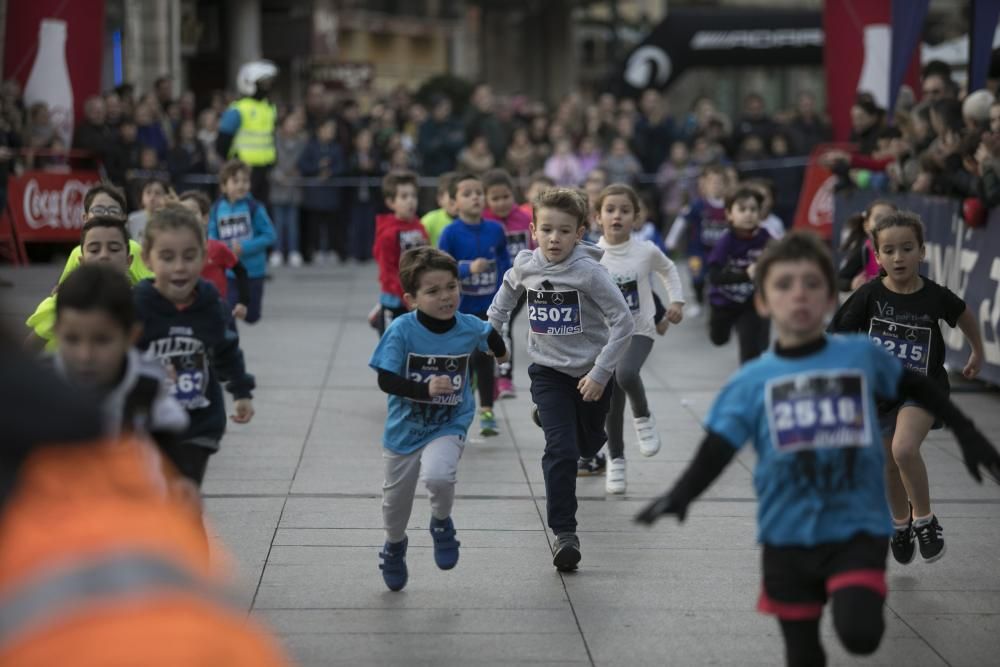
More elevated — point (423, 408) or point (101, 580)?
point (101, 580)

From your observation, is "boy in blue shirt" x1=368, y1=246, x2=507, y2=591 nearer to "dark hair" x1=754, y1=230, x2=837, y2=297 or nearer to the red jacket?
"dark hair" x1=754, y1=230, x2=837, y2=297

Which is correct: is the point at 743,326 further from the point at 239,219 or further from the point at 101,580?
the point at 101,580

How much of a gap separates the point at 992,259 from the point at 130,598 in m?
9.84

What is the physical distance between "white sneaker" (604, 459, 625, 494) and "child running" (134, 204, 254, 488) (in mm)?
3164

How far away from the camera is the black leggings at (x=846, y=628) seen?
4.39m

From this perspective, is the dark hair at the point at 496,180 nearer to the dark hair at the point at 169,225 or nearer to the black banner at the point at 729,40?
the dark hair at the point at 169,225

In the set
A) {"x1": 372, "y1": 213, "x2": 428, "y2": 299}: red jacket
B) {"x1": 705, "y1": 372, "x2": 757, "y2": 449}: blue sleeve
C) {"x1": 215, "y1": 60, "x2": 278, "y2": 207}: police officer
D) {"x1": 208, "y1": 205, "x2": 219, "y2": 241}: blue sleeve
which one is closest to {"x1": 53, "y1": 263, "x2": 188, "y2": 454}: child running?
{"x1": 705, "y1": 372, "x2": 757, "y2": 449}: blue sleeve

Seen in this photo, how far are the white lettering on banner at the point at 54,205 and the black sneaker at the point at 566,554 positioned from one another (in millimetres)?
13646

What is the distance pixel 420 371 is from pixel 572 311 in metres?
1.15

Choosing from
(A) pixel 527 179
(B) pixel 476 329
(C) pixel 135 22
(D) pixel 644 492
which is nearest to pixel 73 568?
(B) pixel 476 329

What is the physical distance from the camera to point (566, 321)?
24.1 ft

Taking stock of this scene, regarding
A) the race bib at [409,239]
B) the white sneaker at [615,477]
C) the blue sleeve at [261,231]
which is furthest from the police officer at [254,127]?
the white sneaker at [615,477]

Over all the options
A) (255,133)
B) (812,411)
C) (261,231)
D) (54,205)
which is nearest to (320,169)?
(255,133)

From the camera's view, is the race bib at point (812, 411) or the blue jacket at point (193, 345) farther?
the blue jacket at point (193, 345)
